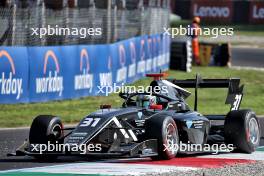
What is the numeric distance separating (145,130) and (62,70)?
9.28 meters

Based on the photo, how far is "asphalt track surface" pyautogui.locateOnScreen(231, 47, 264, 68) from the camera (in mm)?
37406

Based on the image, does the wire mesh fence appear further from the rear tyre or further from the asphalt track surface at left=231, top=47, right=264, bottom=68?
the asphalt track surface at left=231, top=47, right=264, bottom=68

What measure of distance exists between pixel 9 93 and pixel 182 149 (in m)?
7.57

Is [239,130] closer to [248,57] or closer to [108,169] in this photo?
[108,169]

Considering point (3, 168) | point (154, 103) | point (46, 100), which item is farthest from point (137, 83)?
point (3, 168)

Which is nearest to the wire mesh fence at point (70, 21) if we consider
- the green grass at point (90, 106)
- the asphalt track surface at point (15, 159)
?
the green grass at point (90, 106)

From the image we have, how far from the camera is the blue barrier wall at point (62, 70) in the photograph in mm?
19672

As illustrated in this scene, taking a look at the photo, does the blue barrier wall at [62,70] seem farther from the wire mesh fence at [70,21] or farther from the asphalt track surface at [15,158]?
the asphalt track surface at [15,158]

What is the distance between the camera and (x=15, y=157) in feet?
42.7

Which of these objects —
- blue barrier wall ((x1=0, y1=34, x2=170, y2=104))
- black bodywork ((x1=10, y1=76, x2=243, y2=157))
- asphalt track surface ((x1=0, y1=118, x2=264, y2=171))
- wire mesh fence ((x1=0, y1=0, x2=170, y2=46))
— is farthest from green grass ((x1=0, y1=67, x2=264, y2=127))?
black bodywork ((x1=10, y1=76, x2=243, y2=157))

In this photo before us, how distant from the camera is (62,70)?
837 inches

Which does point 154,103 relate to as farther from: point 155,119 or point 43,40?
point 43,40

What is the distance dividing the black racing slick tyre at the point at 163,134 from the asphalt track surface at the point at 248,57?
961 inches

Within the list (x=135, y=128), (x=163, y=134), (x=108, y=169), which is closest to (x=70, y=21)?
(x=135, y=128)
